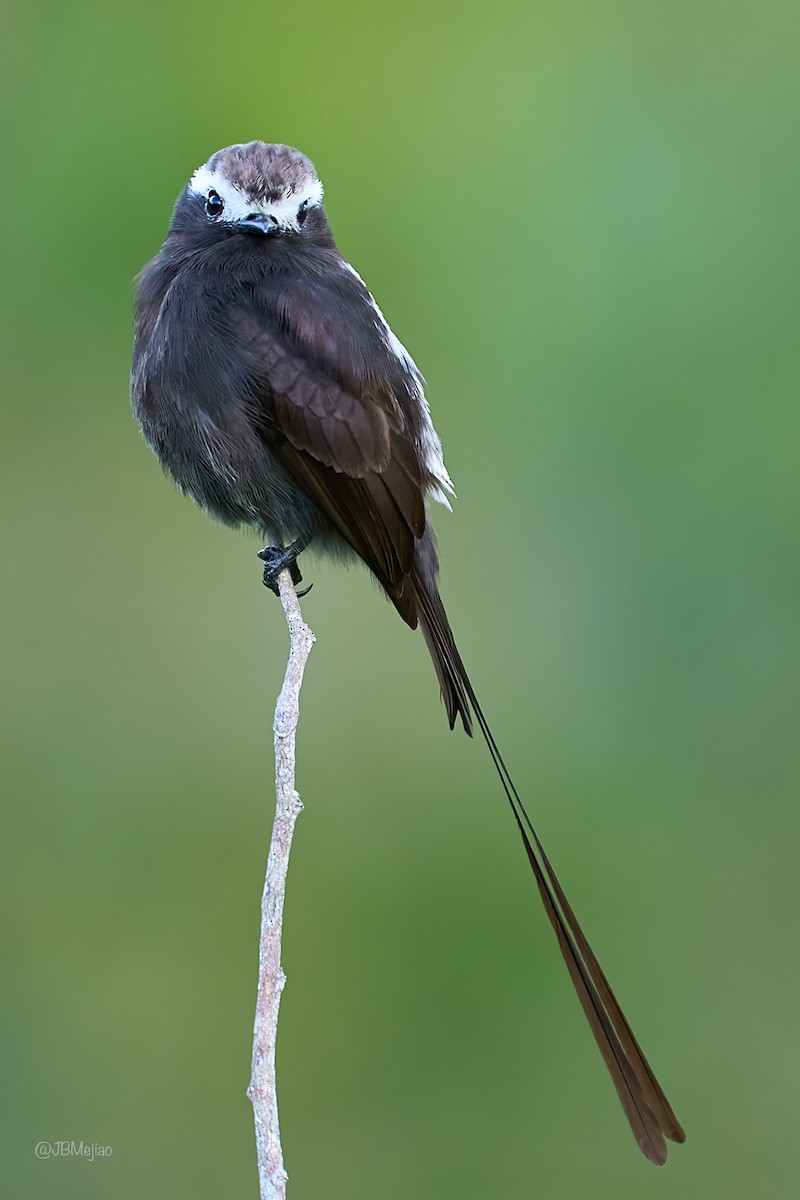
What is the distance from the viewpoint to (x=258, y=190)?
3613 mm

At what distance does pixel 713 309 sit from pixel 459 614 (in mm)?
1502

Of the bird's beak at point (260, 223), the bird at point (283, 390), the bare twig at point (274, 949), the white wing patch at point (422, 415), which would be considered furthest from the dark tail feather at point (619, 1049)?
the bird's beak at point (260, 223)

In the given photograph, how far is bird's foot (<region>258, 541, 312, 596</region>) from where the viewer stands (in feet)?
12.2

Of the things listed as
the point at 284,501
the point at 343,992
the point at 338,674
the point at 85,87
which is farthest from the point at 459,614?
the point at 85,87

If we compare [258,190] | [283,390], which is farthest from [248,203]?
[283,390]

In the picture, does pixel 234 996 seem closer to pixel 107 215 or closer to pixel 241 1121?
pixel 241 1121

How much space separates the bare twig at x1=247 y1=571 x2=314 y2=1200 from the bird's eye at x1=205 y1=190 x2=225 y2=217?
1.16 m

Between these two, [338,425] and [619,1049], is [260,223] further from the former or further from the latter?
[619,1049]

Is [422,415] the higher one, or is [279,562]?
[422,415]

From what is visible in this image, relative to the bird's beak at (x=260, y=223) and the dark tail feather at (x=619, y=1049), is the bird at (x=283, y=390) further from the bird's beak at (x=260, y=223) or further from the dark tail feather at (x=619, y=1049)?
the dark tail feather at (x=619, y=1049)

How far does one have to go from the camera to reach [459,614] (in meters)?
5.23

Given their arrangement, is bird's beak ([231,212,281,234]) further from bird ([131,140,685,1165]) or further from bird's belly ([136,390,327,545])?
bird's belly ([136,390,327,545])

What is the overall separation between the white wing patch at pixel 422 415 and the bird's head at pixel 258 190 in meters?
0.20

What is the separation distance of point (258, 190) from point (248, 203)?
1.6 inches
